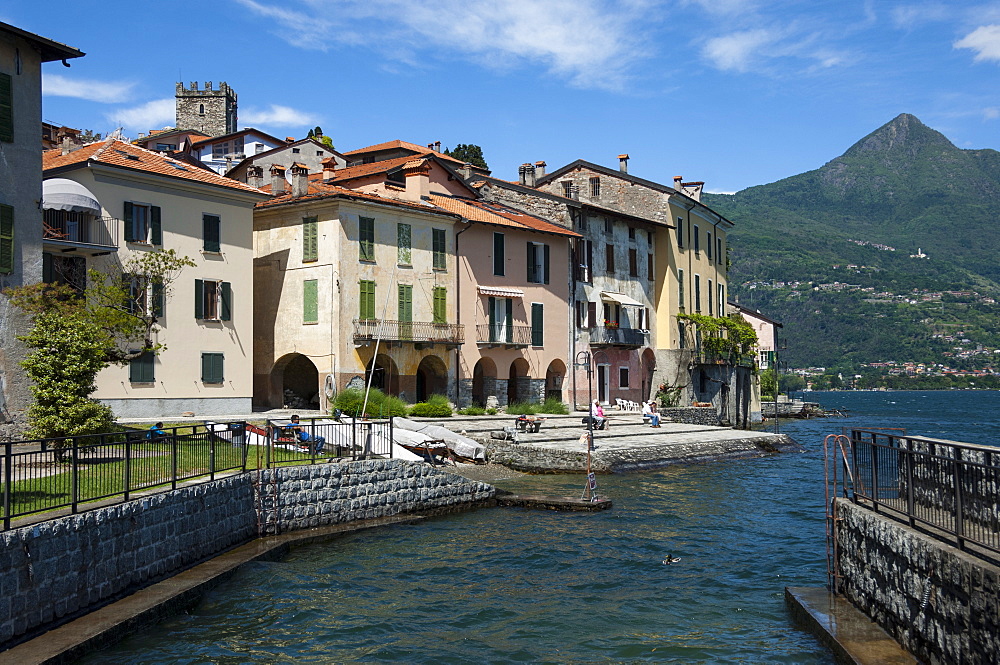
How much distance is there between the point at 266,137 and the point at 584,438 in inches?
2174

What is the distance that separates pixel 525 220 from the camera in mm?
51250

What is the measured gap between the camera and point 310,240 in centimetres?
4072

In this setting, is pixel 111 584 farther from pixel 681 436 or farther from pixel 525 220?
pixel 525 220

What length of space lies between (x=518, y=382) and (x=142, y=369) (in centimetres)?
2119

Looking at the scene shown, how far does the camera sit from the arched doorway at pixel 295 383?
4172cm

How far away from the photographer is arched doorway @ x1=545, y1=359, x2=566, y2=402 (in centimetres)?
5228

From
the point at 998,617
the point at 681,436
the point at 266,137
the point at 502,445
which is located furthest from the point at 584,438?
the point at 266,137

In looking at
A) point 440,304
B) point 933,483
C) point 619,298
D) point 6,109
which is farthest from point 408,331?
point 933,483

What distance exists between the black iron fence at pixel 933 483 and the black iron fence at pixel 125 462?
11.6 meters

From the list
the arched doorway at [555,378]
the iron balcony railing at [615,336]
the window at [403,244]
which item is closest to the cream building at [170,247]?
the window at [403,244]

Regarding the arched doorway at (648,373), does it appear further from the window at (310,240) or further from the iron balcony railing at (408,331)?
the window at (310,240)

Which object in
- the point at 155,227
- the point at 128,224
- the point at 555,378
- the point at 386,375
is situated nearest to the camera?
the point at 128,224

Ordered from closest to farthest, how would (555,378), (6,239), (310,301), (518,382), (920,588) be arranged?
(920,588)
(6,239)
(310,301)
(518,382)
(555,378)

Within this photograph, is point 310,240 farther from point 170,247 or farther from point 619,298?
point 619,298
